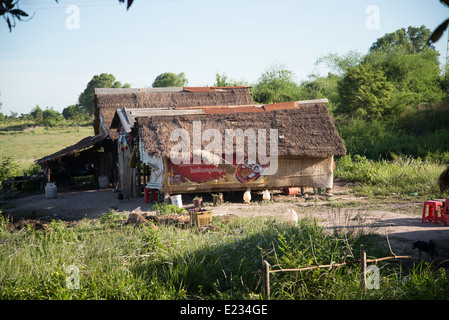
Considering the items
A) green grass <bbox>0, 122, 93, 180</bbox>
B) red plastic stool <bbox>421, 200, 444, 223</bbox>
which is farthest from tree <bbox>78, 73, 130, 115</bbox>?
red plastic stool <bbox>421, 200, 444, 223</bbox>

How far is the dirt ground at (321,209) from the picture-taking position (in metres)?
7.56

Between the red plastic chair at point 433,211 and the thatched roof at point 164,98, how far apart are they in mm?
10797

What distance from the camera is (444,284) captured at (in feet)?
16.2

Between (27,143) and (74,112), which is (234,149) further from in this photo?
(74,112)

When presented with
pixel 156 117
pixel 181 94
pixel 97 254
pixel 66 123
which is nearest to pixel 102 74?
pixel 66 123

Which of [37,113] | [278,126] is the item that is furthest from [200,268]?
[37,113]

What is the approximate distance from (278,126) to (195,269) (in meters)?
7.71

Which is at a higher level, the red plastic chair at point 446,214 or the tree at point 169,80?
the tree at point 169,80

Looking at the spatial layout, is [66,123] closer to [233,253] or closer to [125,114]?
[125,114]

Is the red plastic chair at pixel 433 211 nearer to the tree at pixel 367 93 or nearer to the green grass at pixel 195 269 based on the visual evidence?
the green grass at pixel 195 269

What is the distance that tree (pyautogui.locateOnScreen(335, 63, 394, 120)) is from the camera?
21.6 meters

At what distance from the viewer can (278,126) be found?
1245 centimetres

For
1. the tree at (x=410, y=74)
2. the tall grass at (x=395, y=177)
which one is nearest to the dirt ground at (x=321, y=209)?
the tall grass at (x=395, y=177)
